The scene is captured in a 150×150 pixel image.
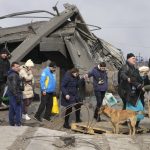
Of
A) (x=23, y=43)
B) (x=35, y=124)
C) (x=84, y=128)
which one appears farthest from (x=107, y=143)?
(x=23, y=43)

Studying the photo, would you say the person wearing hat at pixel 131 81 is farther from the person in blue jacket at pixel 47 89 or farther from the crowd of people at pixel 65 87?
the person in blue jacket at pixel 47 89

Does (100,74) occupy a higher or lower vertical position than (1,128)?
higher

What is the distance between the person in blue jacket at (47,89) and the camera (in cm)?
1312

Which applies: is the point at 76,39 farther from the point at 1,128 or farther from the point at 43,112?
the point at 1,128

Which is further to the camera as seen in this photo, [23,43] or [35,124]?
[23,43]

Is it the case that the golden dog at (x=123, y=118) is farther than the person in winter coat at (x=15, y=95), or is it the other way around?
the person in winter coat at (x=15, y=95)

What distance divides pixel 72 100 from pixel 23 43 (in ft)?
19.3

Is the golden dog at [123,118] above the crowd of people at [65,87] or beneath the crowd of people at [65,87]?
beneath

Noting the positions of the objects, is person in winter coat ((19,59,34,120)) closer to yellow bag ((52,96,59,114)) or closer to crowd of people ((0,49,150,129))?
crowd of people ((0,49,150,129))

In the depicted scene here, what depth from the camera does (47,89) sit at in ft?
43.2

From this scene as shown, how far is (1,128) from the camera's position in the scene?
9.29 metres

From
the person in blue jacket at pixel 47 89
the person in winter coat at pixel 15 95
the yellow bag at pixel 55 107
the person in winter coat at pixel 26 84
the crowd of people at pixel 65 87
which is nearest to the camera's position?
the person in winter coat at pixel 15 95

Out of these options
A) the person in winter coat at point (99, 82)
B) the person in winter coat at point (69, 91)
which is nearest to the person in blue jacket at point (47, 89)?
the person in winter coat at point (69, 91)

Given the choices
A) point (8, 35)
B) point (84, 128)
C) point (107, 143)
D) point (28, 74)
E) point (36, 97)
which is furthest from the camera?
point (8, 35)
